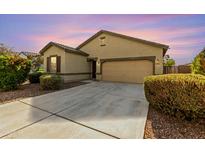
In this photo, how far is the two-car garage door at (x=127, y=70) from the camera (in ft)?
41.4

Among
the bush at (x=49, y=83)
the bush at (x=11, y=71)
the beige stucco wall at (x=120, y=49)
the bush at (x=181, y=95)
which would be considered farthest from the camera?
Result: the beige stucco wall at (x=120, y=49)

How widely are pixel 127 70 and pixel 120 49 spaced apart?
230 centimetres

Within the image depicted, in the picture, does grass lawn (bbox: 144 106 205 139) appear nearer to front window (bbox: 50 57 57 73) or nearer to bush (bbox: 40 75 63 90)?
bush (bbox: 40 75 63 90)

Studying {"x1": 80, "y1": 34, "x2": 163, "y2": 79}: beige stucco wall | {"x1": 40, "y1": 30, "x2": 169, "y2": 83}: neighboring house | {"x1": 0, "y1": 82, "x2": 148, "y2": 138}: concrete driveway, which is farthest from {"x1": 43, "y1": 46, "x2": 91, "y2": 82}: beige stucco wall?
{"x1": 0, "y1": 82, "x2": 148, "y2": 138}: concrete driveway

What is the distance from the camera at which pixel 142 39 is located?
40.8ft

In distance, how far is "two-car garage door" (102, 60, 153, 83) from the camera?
12.6 m

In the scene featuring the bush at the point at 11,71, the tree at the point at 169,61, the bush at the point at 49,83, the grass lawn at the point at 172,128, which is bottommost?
the grass lawn at the point at 172,128

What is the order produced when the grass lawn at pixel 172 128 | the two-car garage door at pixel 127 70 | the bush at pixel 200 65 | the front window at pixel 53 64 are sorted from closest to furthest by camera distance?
the grass lawn at pixel 172 128, the bush at pixel 200 65, the two-car garage door at pixel 127 70, the front window at pixel 53 64

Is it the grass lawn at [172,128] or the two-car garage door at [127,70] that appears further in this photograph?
the two-car garage door at [127,70]

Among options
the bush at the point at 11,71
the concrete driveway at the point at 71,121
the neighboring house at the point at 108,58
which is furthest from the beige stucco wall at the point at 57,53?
the concrete driveway at the point at 71,121

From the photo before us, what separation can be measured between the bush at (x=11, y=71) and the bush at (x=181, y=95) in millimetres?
8506

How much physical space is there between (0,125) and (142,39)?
11896 millimetres

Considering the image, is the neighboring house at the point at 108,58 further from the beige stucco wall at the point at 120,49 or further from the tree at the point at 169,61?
the tree at the point at 169,61

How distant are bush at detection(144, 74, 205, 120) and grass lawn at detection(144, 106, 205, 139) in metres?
0.20
